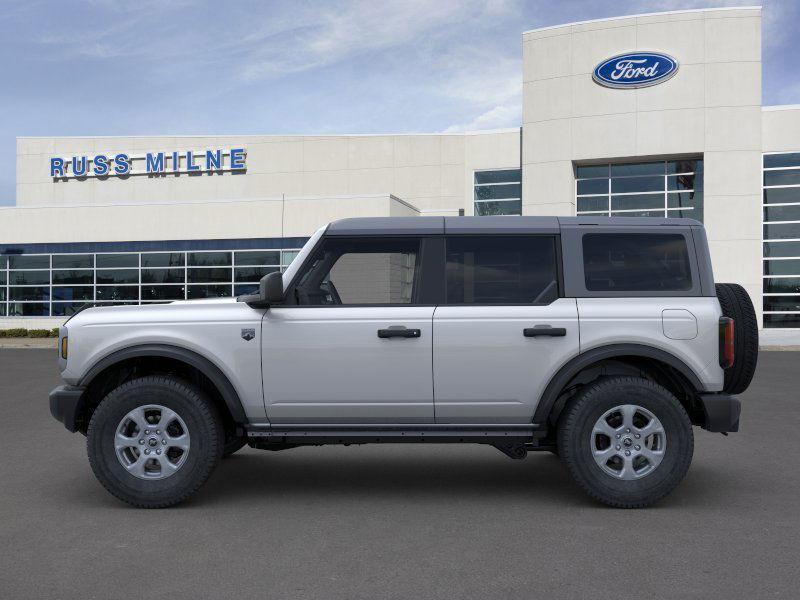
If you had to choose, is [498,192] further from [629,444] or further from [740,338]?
[629,444]

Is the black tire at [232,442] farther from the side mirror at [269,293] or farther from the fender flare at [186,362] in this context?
the side mirror at [269,293]

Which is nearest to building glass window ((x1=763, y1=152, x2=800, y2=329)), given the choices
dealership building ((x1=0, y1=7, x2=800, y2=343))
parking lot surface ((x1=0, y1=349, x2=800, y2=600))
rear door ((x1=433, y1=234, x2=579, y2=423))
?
dealership building ((x1=0, y1=7, x2=800, y2=343))

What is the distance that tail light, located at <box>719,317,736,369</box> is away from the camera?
18.7 feet

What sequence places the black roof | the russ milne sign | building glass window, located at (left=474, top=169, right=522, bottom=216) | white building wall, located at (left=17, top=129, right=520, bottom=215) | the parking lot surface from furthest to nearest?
the russ milne sign → white building wall, located at (left=17, top=129, right=520, bottom=215) → building glass window, located at (left=474, top=169, right=522, bottom=216) → the black roof → the parking lot surface

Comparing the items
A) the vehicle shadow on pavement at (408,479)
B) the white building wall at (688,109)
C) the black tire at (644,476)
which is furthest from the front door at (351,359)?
the white building wall at (688,109)

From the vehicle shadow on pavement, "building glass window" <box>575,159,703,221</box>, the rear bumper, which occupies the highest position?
"building glass window" <box>575,159,703,221</box>

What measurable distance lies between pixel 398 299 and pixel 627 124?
2820cm

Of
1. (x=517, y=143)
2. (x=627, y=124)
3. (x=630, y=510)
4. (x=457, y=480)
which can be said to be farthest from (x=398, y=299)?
(x=517, y=143)

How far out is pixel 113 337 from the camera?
19.2ft

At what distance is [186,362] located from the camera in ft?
18.9

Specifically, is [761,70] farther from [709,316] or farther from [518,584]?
[518,584]

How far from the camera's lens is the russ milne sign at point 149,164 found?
4056cm

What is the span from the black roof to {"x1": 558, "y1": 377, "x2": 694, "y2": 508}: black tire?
121 cm

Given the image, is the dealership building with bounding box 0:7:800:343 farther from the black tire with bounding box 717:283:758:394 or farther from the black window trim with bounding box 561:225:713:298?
the black window trim with bounding box 561:225:713:298
